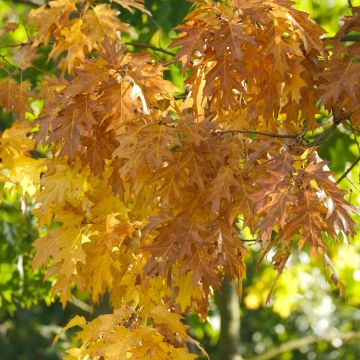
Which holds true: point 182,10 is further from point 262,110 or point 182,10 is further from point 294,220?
point 294,220

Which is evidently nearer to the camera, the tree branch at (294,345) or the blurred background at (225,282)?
the blurred background at (225,282)

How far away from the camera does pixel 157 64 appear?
318 centimetres

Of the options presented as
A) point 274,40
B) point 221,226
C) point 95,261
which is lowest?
point 95,261

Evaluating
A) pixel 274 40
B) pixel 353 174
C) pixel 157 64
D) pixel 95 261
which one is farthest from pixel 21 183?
pixel 353 174

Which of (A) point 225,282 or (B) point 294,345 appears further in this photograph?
(B) point 294,345

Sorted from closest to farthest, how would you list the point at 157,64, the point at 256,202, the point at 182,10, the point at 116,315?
the point at 256,202 < the point at 116,315 < the point at 157,64 < the point at 182,10

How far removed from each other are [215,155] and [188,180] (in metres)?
0.13

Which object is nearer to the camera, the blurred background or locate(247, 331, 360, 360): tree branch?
the blurred background

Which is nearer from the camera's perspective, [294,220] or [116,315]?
[294,220]

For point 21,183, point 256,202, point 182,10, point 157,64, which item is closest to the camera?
point 256,202

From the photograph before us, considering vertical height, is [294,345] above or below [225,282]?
below

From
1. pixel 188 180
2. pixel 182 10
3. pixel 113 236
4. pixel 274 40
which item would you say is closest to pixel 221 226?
pixel 188 180

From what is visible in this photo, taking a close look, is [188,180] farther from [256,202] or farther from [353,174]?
[353,174]

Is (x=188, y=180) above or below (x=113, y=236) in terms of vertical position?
above
